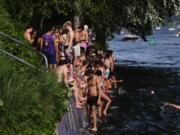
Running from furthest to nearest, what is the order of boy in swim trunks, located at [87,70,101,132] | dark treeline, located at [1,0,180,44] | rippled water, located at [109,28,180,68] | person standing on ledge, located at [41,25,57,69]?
rippled water, located at [109,28,180,68]
dark treeline, located at [1,0,180,44]
boy in swim trunks, located at [87,70,101,132]
person standing on ledge, located at [41,25,57,69]

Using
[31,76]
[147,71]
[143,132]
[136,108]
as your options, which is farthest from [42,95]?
[147,71]

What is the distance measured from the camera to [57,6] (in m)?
29.3

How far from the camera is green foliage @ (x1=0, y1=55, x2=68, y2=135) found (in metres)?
10.9

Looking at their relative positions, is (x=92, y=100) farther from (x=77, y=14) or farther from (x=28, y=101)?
(x=77, y=14)

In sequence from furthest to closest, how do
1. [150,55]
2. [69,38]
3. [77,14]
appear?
[150,55]
[77,14]
[69,38]

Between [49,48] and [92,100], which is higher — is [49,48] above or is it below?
above

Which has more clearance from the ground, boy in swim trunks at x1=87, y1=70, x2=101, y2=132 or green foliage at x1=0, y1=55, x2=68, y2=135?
green foliage at x1=0, y1=55, x2=68, y2=135

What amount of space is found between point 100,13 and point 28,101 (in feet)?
73.7

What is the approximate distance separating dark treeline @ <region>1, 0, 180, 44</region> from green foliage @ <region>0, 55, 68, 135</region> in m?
11.3

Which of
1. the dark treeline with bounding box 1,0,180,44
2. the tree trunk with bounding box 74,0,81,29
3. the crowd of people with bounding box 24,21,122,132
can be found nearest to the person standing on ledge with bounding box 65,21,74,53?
the crowd of people with bounding box 24,21,122,132

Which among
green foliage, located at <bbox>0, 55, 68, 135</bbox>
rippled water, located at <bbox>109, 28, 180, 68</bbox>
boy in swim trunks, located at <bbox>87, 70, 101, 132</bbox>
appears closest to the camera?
green foliage, located at <bbox>0, 55, 68, 135</bbox>

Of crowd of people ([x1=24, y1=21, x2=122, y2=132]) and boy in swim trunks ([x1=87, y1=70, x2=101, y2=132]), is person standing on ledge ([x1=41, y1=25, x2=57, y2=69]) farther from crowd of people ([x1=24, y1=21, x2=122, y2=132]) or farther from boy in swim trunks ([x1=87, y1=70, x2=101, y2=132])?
boy in swim trunks ([x1=87, y1=70, x2=101, y2=132])

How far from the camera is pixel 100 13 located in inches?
1320

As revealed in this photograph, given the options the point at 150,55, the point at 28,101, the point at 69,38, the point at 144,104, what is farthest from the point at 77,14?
the point at 150,55
